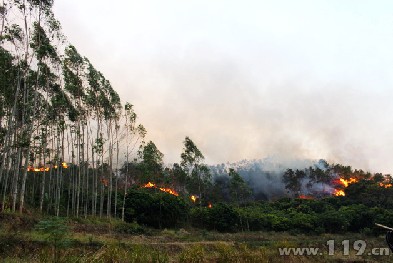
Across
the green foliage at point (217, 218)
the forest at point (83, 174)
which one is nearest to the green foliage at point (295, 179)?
the forest at point (83, 174)

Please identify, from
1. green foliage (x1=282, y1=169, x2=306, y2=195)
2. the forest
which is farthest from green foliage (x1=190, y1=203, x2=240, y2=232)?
green foliage (x1=282, y1=169, x2=306, y2=195)

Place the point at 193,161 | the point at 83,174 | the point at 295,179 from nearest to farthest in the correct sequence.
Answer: the point at 83,174 < the point at 193,161 < the point at 295,179

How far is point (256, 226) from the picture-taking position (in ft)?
149

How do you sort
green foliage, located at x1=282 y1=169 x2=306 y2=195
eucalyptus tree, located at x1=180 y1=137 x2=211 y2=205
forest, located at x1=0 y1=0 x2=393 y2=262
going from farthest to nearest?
green foliage, located at x1=282 y1=169 x2=306 y2=195
eucalyptus tree, located at x1=180 y1=137 x2=211 y2=205
forest, located at x1=0 y1=0 x2=393 y2=262

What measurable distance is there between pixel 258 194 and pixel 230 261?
94.1 metres

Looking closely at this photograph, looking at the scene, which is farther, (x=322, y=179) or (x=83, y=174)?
(x=322, y=179)

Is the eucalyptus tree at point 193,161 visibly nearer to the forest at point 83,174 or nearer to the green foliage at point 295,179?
the forest at point 83,174

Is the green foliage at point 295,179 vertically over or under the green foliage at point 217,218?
over

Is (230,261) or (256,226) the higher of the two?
(230,261)

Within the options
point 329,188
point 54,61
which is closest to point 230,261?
point 54,61

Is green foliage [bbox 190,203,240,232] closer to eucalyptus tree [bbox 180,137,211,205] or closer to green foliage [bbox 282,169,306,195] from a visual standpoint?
eucalyptus tree [bbox 180,137,211,205]

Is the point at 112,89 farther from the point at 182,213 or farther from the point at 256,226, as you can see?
the point at 256,226

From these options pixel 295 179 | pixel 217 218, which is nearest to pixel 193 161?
pixel 217 218

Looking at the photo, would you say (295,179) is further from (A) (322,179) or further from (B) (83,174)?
(B) (83,174)
